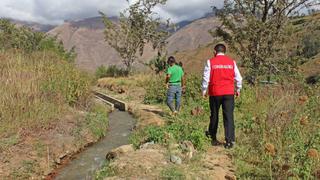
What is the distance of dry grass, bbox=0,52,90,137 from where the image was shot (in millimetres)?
11250

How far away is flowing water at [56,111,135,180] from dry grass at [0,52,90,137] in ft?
4.80

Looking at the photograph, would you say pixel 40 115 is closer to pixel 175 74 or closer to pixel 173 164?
pixel 175 74

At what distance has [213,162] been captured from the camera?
755cm

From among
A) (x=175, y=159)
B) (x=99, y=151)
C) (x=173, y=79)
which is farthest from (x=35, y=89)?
(x=175, y=159)

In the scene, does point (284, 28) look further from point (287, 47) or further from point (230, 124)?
point (230, 124)

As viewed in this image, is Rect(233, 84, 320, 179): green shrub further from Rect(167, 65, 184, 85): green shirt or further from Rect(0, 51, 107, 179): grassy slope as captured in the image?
Rect(0, 51, 107, 179): grassy slope

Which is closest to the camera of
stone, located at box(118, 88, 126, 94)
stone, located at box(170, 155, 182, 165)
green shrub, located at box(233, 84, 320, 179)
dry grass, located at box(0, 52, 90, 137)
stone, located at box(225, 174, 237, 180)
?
green shrub, located at box(233, 84, 320, 179)

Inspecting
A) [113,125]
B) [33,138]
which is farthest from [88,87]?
[33,138]

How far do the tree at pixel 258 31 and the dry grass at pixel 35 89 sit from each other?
20.4 feet

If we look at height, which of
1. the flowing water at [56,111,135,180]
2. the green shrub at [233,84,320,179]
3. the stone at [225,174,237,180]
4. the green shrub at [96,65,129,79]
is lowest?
the flowing water at [56,111,135,180]

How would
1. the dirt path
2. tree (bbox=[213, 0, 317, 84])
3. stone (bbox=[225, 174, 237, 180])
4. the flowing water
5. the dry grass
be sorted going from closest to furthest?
stone (bbox=[225, 174, 237, 180])
the dirt path
the flowing water
the dry grass
tree (bbox=[213, 0, 317, 84])

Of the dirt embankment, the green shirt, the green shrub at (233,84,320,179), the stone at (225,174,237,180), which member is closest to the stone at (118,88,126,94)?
the green shirt

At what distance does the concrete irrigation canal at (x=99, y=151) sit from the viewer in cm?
954

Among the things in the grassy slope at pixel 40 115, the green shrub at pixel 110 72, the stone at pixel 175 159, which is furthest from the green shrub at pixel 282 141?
the green shrub at pixel 110 72
